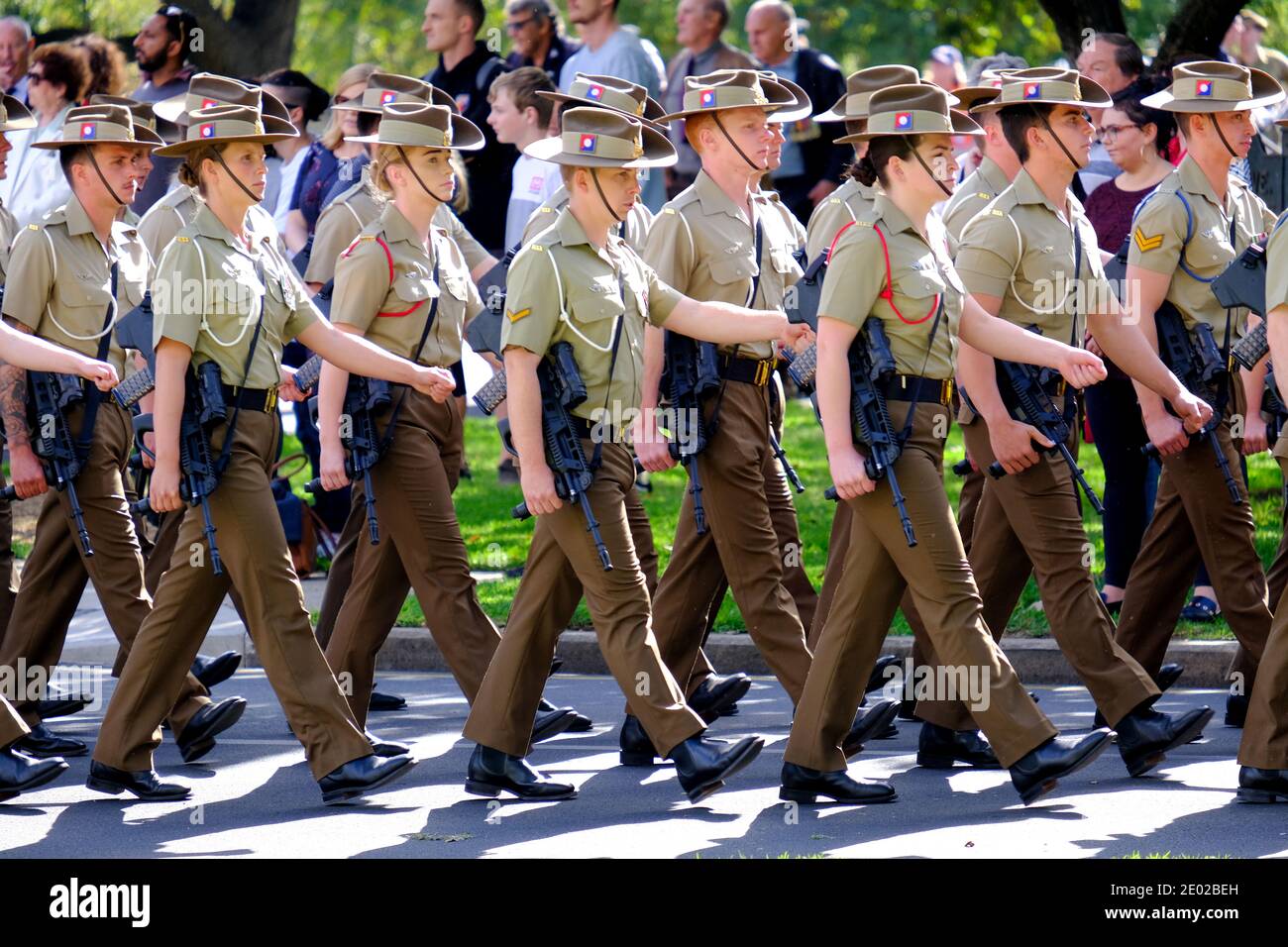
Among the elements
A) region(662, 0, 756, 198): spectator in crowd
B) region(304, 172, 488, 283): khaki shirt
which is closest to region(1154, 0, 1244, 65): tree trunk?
region(662, 0, 756, 198): spectator in crowd

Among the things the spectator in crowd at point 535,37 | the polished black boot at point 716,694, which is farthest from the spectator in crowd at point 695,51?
the polished black boot at point 716,694

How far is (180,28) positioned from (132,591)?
6555mm

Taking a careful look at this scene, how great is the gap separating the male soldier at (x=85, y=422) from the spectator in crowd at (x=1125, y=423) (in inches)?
165

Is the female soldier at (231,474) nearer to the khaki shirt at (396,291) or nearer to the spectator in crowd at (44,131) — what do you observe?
the khaki shirt at (396,291)

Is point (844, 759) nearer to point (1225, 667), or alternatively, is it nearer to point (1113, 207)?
point (1225, 667)

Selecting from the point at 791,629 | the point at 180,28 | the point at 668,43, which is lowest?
the point at 791,629

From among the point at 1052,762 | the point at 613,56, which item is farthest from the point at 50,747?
the point at 613,56

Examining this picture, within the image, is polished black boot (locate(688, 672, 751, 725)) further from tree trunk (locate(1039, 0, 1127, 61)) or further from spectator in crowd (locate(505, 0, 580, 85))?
spectator in crowd (locate(505, 0, 580, 85))

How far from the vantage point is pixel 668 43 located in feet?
103

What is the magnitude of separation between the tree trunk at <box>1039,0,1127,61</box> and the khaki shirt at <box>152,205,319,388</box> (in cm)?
673

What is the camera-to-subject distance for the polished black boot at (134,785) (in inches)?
285

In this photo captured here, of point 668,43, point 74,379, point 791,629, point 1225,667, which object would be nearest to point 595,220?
point 791,629

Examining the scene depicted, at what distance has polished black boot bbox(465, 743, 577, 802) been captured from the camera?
23.4 ft

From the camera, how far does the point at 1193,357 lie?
7.99 m
